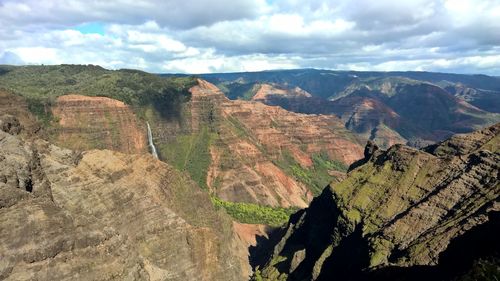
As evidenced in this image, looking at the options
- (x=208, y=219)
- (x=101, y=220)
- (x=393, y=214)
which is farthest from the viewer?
(x=208, y=219)

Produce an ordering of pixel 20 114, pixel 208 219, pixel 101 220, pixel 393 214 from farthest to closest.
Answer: pixel 20 114 → pixel 208 219 → pixel 393 214 → pixel 101 220

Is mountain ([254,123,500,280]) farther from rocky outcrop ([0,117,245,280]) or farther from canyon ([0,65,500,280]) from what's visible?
rocky outcrop ([0,117,245,280])

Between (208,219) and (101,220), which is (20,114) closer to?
(208,219)

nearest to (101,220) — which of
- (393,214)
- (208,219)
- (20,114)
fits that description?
(208,219)

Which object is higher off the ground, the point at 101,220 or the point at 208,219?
the point at 101,220

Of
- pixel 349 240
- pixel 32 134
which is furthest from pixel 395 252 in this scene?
pixel 32 134

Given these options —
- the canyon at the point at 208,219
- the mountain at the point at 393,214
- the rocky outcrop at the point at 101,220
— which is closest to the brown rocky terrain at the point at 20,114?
the canyon at the point at 208,219

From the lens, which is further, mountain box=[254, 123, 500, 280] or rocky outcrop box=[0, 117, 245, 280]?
mountain box=[254, 123, 500, 280]

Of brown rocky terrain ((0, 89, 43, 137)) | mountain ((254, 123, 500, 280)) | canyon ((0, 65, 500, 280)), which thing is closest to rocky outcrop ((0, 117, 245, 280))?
canyon ((0, 65, 500, 280))
